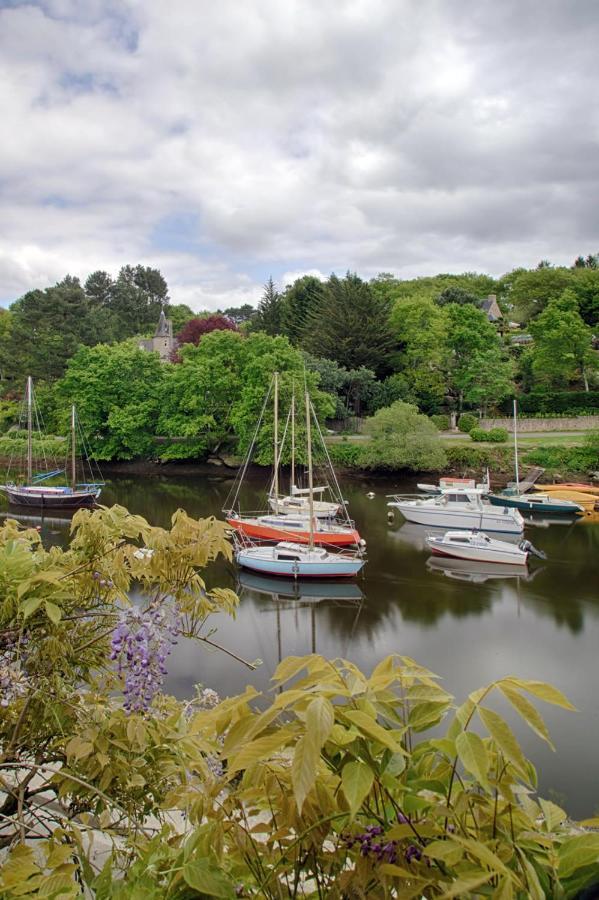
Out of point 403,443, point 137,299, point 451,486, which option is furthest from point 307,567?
point 137,299

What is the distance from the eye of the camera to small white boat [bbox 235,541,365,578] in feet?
51.2

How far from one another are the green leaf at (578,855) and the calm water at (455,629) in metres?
7.82

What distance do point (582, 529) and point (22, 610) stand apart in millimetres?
23086

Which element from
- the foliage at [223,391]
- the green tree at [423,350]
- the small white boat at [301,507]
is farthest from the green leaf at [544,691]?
the green tree at [423,350]

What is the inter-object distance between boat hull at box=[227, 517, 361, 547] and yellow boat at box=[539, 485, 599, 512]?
39.4 feet

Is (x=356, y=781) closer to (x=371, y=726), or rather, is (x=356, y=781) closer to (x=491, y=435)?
(x=371, y=726)

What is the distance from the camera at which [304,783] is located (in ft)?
2.90

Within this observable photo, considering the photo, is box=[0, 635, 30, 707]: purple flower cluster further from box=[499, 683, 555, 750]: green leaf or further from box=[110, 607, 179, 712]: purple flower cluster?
box=[499, 683, 555, 750]: green leaf

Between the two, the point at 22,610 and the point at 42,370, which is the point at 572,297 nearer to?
the point at 42,370

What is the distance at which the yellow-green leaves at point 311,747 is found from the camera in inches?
35.0

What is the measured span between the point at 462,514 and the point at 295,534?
646 cm

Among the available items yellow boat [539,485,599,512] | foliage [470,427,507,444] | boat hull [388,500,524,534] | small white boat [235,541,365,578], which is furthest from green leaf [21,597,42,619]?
foliage [470,427,507,444]

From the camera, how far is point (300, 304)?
2090 inches

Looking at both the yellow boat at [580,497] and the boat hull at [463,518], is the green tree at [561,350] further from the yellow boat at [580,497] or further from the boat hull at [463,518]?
the boat hull at [463,518]
